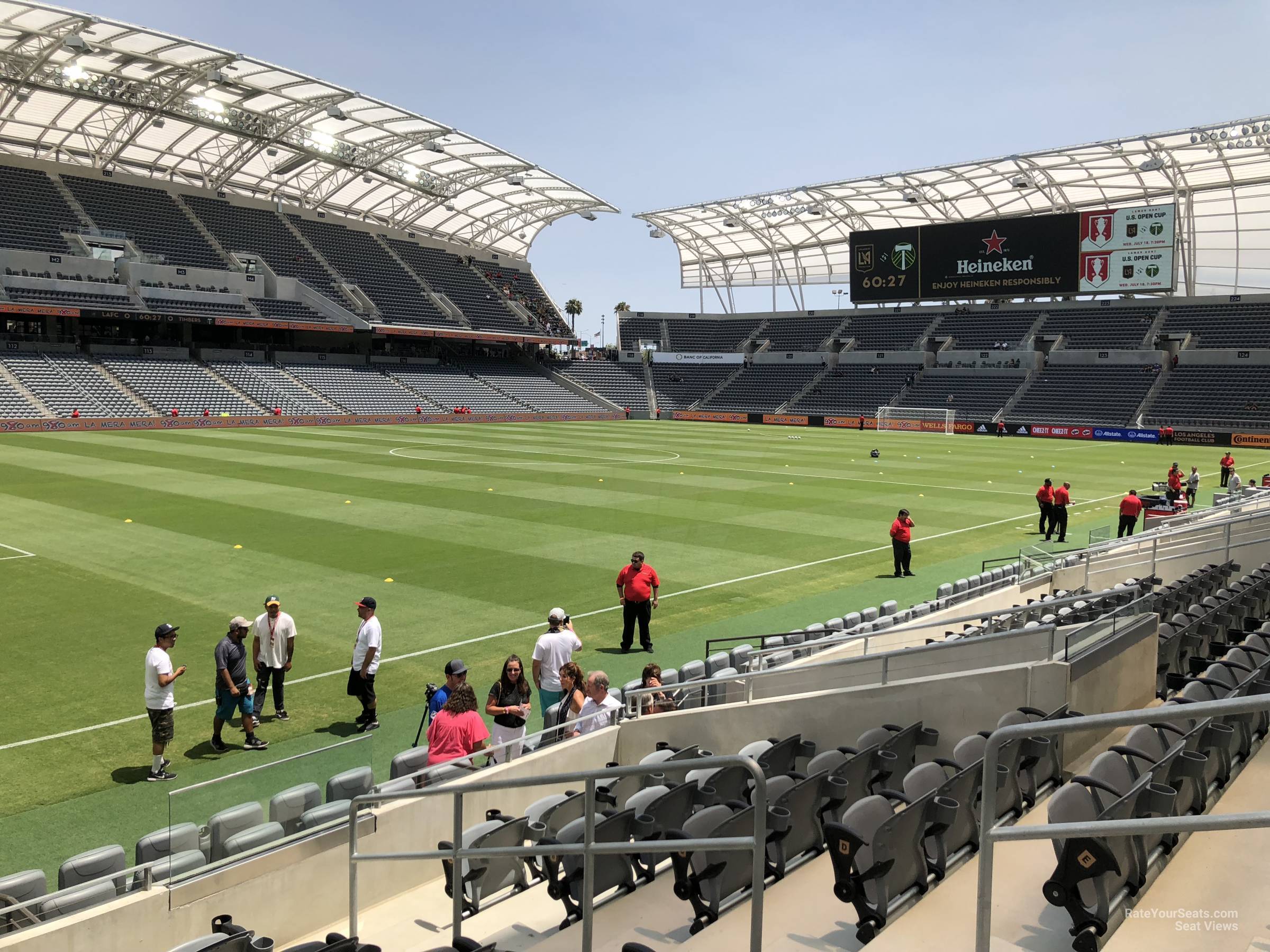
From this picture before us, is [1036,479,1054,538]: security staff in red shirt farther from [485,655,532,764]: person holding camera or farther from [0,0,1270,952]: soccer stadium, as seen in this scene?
[485,655,532,764]: person holding camera

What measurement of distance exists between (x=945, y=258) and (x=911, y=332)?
11384 millimetres

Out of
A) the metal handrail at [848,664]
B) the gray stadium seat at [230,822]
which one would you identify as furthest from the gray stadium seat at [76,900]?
the metal handrail at [848,664]

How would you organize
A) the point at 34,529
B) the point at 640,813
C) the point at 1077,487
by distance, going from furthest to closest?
the point at 1077,487, the point at 34,529, the point at 640,813

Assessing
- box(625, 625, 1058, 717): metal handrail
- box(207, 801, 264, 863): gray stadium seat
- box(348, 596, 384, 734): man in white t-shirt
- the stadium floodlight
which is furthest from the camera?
the stadium floodlight

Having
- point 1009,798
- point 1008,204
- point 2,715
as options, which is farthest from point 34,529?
point 1008,204

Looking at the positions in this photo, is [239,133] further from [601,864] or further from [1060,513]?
[601,864]

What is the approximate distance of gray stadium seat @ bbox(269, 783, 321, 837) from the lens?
7.34 meters

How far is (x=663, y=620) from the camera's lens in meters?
16.8

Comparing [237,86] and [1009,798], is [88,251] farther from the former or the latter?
[1009,798]

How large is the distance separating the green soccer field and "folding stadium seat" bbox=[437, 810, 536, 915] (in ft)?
6.14

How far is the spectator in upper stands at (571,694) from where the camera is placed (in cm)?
982

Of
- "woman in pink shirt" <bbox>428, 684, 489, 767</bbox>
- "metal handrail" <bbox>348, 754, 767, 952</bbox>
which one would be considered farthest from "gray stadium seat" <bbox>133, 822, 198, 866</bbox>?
"woman in pink shirt" <bbox>428, 684, 489, 767</bbox>

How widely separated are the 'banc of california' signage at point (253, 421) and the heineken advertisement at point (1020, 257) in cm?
2638

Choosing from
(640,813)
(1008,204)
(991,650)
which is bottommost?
(640,813)
